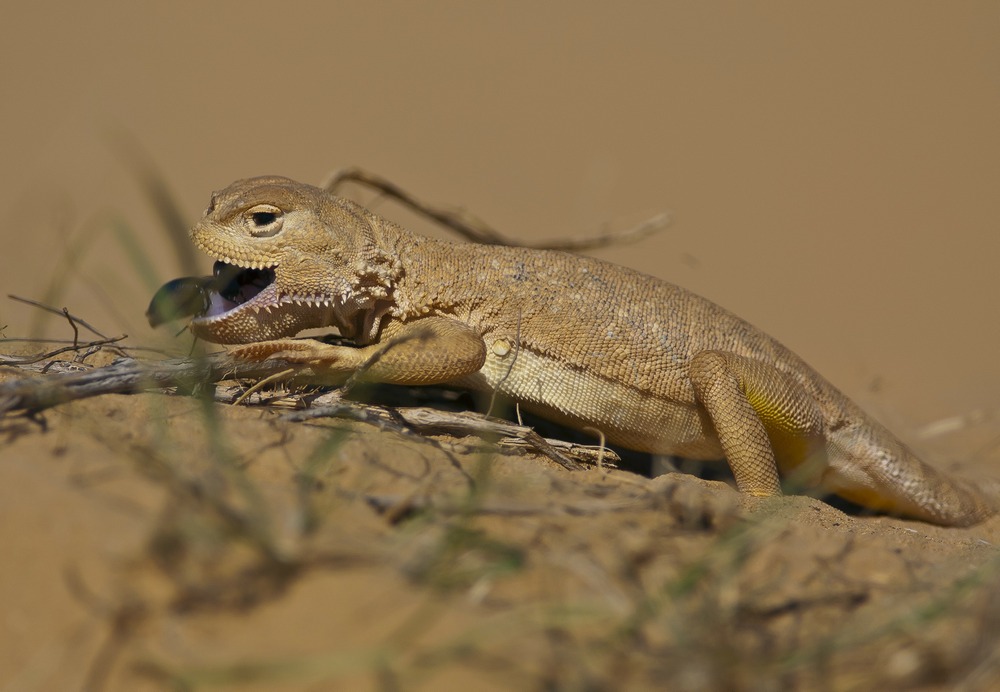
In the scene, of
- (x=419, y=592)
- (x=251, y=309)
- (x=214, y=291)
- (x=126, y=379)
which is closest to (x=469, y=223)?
(x=214, y=291)

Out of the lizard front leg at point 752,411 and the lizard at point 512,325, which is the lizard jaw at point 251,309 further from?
the lizard front leg at point 752,411

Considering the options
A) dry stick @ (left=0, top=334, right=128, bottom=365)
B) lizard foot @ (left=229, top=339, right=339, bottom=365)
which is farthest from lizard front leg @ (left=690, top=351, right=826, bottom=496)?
dry stick @ (left=0, top=334, right=128, bottom=365)

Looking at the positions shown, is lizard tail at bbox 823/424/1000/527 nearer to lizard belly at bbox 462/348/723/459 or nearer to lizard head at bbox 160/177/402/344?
lizard belly at bbox 462/348/723/459

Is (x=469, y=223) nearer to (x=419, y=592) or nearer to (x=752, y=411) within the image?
(x=752, y=411)

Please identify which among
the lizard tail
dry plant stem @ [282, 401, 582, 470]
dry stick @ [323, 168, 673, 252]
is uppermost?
dry stick @ [323, 168, 673, 252]

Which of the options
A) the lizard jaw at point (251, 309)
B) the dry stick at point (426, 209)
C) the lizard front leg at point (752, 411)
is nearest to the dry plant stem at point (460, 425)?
the lizard jaw at point (251, 309)
